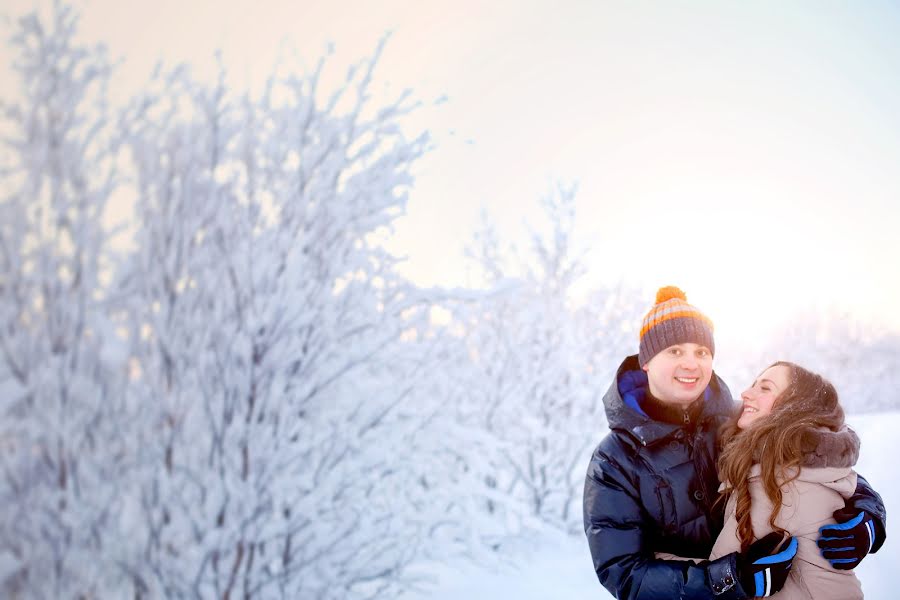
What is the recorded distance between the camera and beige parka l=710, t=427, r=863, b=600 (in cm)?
194

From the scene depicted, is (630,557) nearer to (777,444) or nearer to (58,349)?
(777,444)

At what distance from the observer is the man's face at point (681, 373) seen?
7.29 feet

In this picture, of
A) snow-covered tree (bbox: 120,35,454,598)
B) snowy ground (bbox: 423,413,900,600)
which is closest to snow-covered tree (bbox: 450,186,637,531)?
snowy ground (bbox: 423,413,900,600)

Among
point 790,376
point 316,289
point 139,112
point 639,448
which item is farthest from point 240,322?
point 790,376

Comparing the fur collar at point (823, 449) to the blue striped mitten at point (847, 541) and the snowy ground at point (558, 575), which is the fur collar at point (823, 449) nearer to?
the blue striped mitten at point (847, 541)

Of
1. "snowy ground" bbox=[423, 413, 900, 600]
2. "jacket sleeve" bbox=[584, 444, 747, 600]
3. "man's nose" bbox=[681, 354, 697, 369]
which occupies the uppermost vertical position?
"man's nose" bbox=[681, 354, 697, 369]

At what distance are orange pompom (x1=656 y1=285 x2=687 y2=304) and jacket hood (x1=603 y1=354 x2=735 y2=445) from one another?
0.32 m

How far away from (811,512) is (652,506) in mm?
587

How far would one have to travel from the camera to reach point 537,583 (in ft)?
17.1

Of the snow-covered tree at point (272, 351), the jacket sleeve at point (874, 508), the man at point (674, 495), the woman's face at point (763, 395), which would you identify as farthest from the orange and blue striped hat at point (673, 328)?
the snow-covered tree at point (272, 351)

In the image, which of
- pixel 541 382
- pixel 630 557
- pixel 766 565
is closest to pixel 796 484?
pixel 766 565

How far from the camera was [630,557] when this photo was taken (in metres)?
2.01

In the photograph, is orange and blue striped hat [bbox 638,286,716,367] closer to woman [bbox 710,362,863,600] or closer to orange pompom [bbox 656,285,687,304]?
orange pompom [bbox 656,285,687,304]

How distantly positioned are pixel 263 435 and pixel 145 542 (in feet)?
2.32
